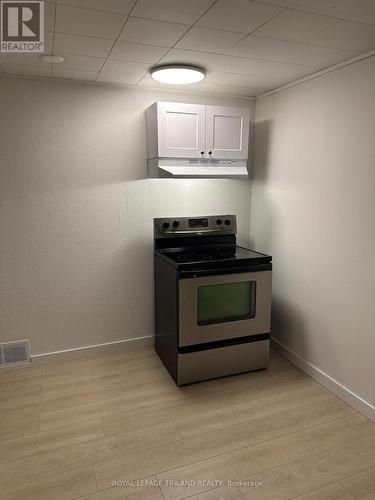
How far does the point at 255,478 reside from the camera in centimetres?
172

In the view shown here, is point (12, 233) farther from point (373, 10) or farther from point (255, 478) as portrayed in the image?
point (373, 10)

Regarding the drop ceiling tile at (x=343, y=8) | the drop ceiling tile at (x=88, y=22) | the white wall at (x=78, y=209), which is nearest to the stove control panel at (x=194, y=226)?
the white wall at (x=78, y=209)

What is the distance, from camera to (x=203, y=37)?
1.77 m

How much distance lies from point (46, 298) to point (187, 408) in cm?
135

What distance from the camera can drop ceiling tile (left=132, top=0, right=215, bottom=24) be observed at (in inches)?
55.9

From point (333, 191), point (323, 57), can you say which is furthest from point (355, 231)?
point (323, 57)

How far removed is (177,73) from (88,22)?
2.57 feet

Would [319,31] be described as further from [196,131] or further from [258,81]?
[196,131]

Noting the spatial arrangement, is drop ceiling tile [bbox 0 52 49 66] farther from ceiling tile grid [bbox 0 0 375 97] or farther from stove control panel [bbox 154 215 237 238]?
stove control panel [bbox 154 215 237 238]

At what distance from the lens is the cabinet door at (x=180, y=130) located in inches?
98.1

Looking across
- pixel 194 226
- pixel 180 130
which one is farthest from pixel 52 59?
pixel 194 226

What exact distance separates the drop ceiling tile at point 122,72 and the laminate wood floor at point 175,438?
215 cm

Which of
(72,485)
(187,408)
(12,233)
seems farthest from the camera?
(12,233)

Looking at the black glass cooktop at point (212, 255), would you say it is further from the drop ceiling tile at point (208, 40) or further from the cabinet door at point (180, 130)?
the drop ceiling tile at point (208, 40)
